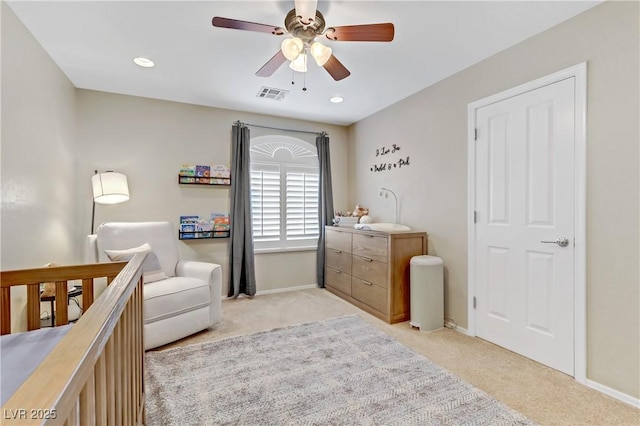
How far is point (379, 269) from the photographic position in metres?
3.27

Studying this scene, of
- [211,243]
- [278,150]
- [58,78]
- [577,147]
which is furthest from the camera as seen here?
[278,150]

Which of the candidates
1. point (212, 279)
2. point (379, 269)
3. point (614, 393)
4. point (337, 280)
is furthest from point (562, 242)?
point (212, 279)

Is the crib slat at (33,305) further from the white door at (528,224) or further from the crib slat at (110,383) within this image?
the white door at (528,224)

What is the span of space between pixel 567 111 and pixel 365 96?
198 cm

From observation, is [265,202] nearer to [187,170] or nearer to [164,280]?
[187,170]

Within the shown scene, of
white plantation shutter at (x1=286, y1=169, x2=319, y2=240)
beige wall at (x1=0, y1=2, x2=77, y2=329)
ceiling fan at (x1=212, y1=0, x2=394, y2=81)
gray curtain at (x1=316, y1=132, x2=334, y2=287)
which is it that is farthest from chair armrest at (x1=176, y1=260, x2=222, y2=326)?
ceiling fan at (x1=212, y1=0, x2=394, y2=81)

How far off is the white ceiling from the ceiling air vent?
0.08 m

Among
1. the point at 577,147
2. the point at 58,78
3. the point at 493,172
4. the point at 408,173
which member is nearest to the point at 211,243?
the point at 58,78

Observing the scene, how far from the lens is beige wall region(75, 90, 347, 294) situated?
3412 millimetres

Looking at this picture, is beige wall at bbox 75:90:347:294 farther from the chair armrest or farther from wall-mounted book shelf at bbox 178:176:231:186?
the chair armrest

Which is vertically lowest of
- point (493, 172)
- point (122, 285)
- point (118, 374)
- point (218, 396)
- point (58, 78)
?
point (218, 396)

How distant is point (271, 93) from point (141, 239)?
209 cm

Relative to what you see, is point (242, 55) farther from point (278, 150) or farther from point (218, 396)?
point (218, 396)

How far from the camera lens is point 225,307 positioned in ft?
11.9
